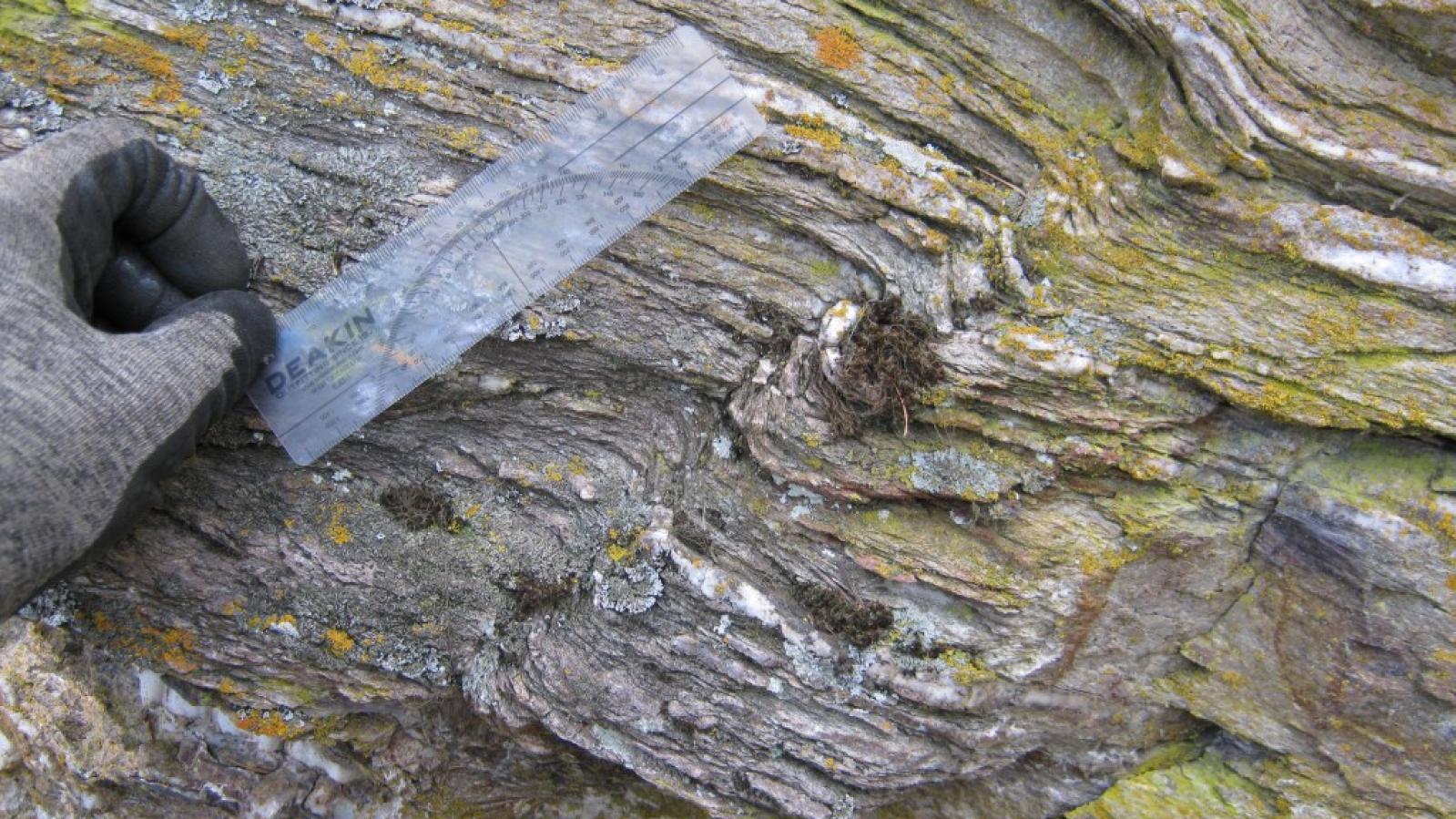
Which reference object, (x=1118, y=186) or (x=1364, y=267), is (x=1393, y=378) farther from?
(x=1118, y=186)

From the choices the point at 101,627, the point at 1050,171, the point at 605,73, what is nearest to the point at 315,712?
the point at 101,627

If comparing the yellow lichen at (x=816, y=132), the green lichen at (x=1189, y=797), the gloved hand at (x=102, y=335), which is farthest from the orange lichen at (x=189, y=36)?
the green lichen at (x=1189, y=797)

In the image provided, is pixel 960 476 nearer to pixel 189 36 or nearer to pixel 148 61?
pixel 189 36

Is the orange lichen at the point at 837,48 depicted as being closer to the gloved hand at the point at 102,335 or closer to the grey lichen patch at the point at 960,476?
the grey lichen patch at the point at 960,476

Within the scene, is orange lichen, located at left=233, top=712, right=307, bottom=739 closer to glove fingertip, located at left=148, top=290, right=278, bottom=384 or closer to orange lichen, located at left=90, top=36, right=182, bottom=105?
glove fingertip, located at left=148, top=290, right=278, bottom=384

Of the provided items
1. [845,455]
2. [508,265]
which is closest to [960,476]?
[845,455]

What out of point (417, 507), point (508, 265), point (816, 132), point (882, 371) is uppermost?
point (816, 132)

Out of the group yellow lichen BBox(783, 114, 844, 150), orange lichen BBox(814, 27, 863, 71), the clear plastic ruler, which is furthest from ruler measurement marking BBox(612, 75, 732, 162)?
orange lichen BBox(814, 27, 863, 71)
